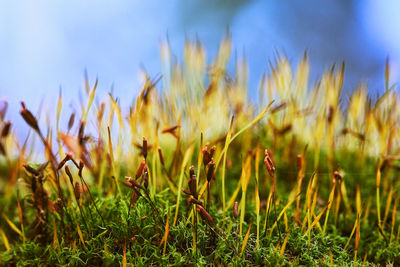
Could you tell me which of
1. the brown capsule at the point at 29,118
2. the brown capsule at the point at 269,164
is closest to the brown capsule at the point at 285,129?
the brown capsule at the point at 269,164

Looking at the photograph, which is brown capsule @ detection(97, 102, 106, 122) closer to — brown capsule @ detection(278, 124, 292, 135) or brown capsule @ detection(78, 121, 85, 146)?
brown capsule @ detection(78, 121, 85, 146)

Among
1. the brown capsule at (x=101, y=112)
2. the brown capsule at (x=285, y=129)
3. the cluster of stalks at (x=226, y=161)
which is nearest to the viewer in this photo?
the cluster of stalks at (x=226, y=161)

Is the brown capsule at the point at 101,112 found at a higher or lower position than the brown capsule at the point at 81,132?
higher

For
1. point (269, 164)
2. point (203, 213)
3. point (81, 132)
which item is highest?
point (81, 132)

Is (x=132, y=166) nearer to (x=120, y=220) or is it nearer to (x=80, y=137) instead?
(x=80, y=137)

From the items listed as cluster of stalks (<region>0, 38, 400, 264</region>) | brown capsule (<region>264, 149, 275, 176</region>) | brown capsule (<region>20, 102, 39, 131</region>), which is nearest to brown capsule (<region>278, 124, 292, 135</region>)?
cluster of stalks (<region>0, 38, 400, 264</region>)

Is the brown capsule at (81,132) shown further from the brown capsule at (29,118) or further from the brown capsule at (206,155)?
the brown capsule at (206,155)

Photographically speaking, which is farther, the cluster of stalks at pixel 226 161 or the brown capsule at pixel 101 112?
the brown capsule at pixel 101 112

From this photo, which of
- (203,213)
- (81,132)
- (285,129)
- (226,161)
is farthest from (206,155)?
(285,129)

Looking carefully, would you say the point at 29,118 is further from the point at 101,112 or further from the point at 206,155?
the point at 206,155

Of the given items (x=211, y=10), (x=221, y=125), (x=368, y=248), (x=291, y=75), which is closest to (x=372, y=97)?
(x=291, y=75)

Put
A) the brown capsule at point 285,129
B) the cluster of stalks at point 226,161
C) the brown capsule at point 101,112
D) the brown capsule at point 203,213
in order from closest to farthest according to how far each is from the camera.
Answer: the brown capsule at point 203,213 < the cluster of stalks at point 226,161 < the brown capsule at point 101,112 < the brown capsule at point 285,129

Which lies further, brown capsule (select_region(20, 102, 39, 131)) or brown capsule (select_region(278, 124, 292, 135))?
brown capsule (select_region(278, 124, 292, 135))

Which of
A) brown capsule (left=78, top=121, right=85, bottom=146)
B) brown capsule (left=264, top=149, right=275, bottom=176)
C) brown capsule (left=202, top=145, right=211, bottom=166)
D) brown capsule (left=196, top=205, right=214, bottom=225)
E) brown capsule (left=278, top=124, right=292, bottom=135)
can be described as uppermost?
brown capsule (left=278, top=124, right=292, bottom=135)
